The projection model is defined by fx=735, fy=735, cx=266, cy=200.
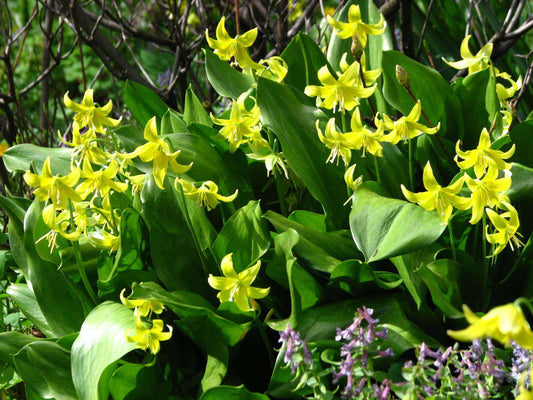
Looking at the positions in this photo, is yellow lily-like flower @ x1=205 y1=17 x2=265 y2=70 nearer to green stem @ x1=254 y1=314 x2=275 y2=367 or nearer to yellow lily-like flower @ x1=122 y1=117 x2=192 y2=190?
yellow lily-like flower @ x1=122 y1=117 x2=192 y2=190

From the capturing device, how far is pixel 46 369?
6.00 ft

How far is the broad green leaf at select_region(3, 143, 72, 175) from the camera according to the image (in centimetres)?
227

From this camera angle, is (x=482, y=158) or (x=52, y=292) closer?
(x=482, y=158)

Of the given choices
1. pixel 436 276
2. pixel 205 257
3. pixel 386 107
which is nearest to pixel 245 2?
pixel 386 107

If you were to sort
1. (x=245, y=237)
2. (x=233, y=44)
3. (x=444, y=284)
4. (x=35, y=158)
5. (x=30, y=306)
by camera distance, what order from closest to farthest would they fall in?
(x=444, y=284)
(x=245, y=237)
(x=233, y=44)
(x=30, y=306)
(x=35, y=158)

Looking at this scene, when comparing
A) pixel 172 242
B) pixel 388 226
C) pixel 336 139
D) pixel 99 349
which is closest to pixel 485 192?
pixel 388 226

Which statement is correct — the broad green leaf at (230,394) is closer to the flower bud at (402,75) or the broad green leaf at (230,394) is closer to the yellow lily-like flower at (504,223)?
the yellow lily-like flower at (504,223)

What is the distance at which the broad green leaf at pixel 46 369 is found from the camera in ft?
5.98

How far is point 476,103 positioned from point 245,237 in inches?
31.2

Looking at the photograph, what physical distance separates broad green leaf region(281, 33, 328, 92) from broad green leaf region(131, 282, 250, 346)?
77 cm

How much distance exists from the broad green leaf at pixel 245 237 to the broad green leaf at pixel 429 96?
1.81 ft

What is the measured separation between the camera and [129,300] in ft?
5.24

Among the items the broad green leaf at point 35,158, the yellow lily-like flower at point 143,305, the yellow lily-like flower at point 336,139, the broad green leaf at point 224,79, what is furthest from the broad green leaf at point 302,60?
the yellow lily-like flower at point 143,305

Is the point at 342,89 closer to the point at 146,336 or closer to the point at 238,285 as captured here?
the point at 238,285
